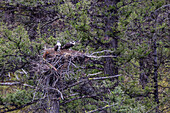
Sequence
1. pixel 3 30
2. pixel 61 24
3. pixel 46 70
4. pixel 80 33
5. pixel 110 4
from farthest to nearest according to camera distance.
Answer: pixel 61 24, pixel 110 4, pixel 80 33, pixel 3 30, pixel 46 70

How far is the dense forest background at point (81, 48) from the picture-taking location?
6.54 metres

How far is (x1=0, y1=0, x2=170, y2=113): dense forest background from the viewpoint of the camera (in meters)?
6.54

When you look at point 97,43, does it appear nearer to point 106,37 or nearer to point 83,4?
point 106,37

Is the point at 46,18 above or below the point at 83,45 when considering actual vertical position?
above

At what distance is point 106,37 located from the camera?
24.5 ft

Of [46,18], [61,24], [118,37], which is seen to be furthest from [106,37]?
[46,18]

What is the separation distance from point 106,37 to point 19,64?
10.7 feet

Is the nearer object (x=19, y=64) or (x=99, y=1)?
(x=19, y=64)

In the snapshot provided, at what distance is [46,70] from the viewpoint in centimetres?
491

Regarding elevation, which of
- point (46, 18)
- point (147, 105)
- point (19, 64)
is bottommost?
point (147, 105)

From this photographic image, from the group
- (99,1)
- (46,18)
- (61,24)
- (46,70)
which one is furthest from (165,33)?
(46,70)

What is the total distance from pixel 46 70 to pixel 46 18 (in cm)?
461

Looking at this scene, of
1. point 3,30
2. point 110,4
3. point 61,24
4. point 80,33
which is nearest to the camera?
point 3,30

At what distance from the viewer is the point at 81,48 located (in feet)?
23.9
